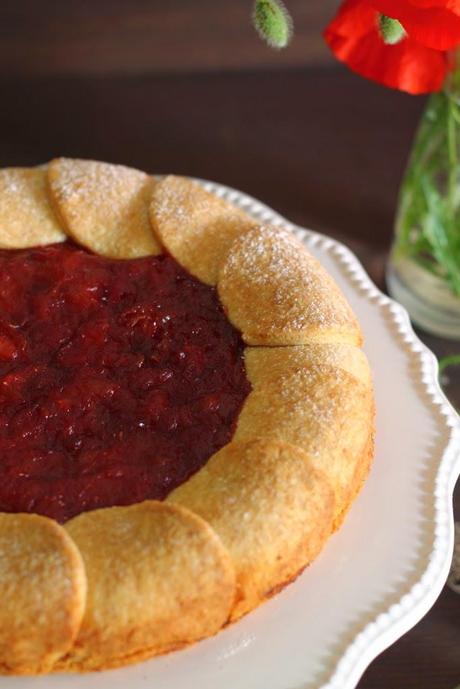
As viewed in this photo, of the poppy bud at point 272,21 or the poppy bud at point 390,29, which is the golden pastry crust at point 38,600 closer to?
the poppy bud at point 272,21

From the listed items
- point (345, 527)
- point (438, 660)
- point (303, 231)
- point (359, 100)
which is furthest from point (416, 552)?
point (359, 100)

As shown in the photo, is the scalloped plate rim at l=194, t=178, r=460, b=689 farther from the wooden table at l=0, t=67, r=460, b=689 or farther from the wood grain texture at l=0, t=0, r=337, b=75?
the wood grain texture at l=0, t=0, r=337, b=75

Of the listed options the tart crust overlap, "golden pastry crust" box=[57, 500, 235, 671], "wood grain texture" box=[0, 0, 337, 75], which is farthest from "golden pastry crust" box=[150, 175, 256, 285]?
"wood grain texture" box=[0, 0, 337, 75]

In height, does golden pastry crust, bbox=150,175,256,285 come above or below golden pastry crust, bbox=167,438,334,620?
above

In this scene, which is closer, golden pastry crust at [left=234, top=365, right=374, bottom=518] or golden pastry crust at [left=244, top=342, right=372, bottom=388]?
golden pastry crust at [left=234, top=365, right=374, bottom=518]

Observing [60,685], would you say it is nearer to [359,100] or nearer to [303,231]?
[303,231]

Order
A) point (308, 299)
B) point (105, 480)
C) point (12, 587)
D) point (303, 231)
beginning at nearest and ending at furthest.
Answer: point (12, 587) < point (105, 480) < point (308, 299) < point (303, 231)
